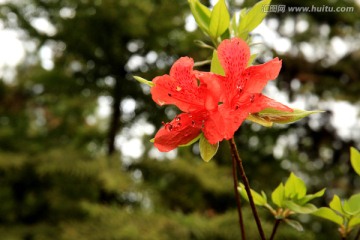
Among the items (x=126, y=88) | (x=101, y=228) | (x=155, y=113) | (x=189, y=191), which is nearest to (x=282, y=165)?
(x=189, y=191)

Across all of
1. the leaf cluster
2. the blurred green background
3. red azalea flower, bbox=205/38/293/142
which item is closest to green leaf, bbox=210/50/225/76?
red azalea flower, bbox=205/38/293/142

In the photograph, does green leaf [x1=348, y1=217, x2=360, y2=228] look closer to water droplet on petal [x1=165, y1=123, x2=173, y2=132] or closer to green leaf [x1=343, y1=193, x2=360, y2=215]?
green leaf [x1=343, y1=193, x2=360, y2=215]

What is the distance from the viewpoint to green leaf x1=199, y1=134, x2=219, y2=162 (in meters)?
0.44

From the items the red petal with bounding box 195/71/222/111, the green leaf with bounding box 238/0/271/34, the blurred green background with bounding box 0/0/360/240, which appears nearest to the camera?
the red petal with bounding box 195/71/222/111

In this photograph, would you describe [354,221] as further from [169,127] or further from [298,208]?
[169,127]

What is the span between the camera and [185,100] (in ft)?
1.45

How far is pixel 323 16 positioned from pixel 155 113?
1737 millimetres

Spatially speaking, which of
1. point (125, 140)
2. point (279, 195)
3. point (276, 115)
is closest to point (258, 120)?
point (276, 115)

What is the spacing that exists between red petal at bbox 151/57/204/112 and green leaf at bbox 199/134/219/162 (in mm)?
36

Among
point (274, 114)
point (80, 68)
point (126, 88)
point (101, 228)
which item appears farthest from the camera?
point (80, 68)

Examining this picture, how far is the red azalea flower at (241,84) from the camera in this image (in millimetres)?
403

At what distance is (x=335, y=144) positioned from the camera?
3.17 meters

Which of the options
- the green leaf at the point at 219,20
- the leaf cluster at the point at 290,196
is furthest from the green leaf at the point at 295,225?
the green leaf at the point at 219,20

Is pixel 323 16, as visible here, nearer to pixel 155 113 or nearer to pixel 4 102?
pixel 155 113
